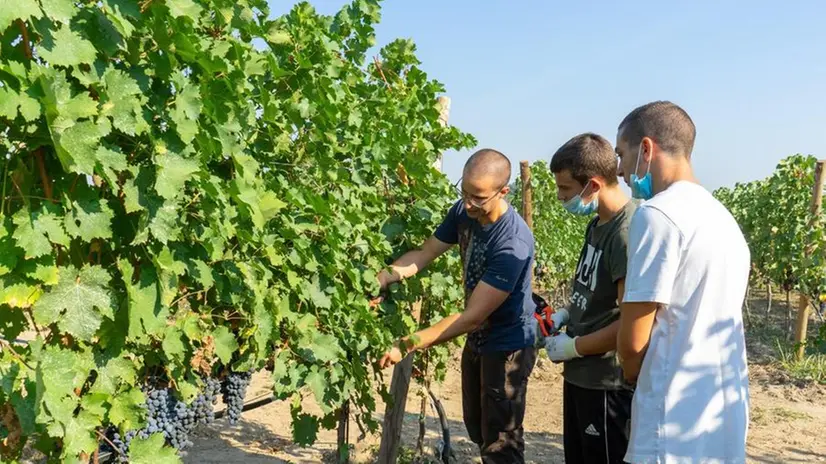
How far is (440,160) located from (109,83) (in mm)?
3010

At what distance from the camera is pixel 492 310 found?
3.34 metres

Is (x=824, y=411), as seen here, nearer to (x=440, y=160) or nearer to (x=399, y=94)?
(x=440, y=160)

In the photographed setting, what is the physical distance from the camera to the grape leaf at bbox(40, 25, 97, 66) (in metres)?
1.52

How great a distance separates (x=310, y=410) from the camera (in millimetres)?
7020

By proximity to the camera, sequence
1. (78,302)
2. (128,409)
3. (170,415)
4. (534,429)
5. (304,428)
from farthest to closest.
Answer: (534,429) → (304,428) → (170,415) → (128,409) → (78,302)

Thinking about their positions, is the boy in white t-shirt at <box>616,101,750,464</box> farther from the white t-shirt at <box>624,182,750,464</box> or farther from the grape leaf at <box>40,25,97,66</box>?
the grape leaf at <box>40,25,97,66</box>

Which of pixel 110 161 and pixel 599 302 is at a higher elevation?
pixel 110 161

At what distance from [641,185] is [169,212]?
4.73ft

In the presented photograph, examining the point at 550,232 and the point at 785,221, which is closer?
the point at 550,232

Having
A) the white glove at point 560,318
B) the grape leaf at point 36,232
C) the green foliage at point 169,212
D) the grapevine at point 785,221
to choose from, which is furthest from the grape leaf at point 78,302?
the grapevine at point 785,221

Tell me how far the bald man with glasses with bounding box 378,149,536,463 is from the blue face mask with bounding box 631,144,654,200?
971mm

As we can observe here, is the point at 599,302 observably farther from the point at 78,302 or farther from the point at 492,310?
the point at 78,302

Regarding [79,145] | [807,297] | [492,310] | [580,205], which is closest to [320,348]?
[492,310]

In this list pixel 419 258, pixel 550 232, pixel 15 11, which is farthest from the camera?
pixel 550 232
